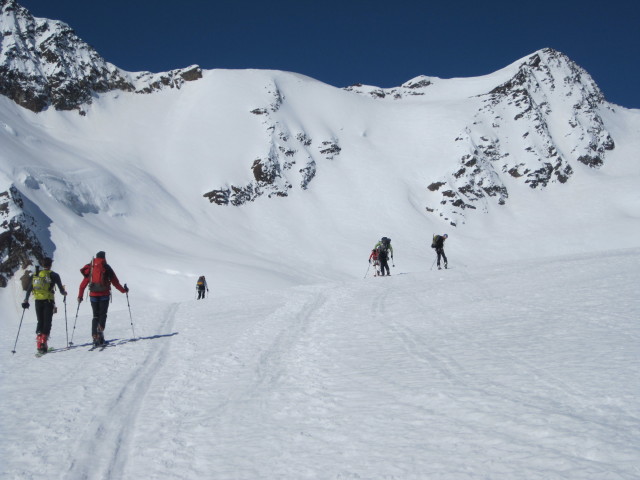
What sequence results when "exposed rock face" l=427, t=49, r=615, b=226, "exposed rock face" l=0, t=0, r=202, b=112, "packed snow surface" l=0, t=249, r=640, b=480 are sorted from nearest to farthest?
"packed snow surface" l=0, t=249, r=640, b=480 → "exposed rock face" l=0, t=0, r=202, b=112 → "exposed rock face" l=427, t=49, r=615, b=226

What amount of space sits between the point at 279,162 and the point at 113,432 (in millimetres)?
74137

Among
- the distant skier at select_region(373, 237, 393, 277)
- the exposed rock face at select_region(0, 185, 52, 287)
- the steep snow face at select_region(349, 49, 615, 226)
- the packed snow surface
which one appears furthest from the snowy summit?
the distant skier at select_region(373, 237, 393, 277)

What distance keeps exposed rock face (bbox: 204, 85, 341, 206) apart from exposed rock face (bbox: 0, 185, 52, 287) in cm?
2901

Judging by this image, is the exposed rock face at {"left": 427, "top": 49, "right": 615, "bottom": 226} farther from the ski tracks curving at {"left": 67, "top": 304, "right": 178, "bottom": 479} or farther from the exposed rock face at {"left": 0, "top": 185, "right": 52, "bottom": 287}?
the ski tracks curving at {"left": 67, "top": 304, "right": 178, "bottom": 479}

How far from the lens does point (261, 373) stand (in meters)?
6.69

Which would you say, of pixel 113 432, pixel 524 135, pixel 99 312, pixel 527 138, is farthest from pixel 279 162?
pixel 113 432

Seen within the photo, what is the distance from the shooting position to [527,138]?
89438 millimetres

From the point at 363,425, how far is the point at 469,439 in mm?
1045

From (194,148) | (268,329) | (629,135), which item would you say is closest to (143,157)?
(194,148)

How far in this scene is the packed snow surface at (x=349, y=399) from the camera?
381 cm

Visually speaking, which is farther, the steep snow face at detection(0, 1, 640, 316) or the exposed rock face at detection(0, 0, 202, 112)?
the exposed rock face at detection(0, 0, 202, 112)

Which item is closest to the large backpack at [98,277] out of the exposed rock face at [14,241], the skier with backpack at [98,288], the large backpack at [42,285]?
the skier with backpack at [98,288]

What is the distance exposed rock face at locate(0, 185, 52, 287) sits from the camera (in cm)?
4022

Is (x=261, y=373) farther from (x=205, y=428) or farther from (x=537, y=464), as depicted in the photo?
(x=537, y=464)
